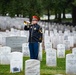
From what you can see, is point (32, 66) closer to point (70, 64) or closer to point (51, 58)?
point (70, 64)

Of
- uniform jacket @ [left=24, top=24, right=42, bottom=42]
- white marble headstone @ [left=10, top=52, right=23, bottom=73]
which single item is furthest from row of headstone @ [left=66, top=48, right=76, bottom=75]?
white marble headstone @ [left=10, top=52, right=23, bottom=73]

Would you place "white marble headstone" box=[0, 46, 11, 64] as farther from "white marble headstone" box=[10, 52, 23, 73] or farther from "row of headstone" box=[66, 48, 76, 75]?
"row of headstone" box=[66, 48, 76, 75]

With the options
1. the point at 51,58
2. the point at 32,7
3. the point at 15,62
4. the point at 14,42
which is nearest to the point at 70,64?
the point at 51,58

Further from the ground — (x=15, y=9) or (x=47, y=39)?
(x=15, y=9)

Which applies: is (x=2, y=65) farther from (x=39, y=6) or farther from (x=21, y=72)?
(x=39, y=6)

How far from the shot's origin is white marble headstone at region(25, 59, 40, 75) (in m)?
10.3

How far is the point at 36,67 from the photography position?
411 inches

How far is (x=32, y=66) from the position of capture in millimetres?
10352

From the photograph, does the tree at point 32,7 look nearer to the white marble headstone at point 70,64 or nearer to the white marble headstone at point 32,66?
the white marble headstone at point 70,64

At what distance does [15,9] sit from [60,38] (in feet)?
33.5

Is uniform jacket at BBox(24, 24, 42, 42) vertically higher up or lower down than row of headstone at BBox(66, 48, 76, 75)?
higher up

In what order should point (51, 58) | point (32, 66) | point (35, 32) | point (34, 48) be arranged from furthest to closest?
point (51, 58)
point (34, 48)
point (35, 32)
point (32, 66)

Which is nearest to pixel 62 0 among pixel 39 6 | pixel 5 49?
pixel 39 6

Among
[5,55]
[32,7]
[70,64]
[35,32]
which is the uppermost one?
[32,7]
